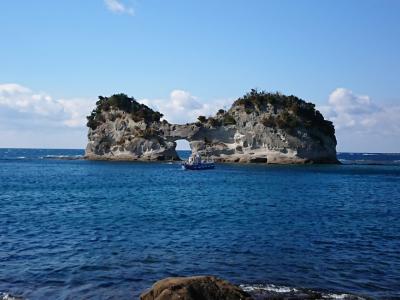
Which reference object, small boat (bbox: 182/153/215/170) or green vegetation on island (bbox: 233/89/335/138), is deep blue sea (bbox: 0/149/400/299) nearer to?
small boat (bbox: 182/153/215/170)

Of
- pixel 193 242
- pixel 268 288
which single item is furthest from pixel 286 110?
pixel 268 288

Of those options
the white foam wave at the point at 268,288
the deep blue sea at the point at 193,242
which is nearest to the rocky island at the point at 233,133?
the deep blue sea at the point at 193,242

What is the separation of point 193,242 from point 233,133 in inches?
3414

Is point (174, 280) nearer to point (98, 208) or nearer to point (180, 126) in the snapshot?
point (98, 208)

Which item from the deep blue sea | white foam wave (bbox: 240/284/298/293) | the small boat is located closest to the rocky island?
the small boat

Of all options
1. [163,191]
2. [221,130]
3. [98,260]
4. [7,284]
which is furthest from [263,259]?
[221,130]

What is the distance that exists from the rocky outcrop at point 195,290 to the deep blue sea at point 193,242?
295cm

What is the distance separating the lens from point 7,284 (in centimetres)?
1658

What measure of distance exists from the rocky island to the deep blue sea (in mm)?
58807

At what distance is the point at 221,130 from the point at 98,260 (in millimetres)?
91539

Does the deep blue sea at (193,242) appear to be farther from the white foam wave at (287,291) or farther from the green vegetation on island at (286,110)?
the green vegetation on island at (286,110)

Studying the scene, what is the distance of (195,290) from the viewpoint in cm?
1253

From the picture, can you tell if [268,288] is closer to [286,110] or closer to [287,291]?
[287,291]

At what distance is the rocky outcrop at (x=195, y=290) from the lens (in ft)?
40.1
